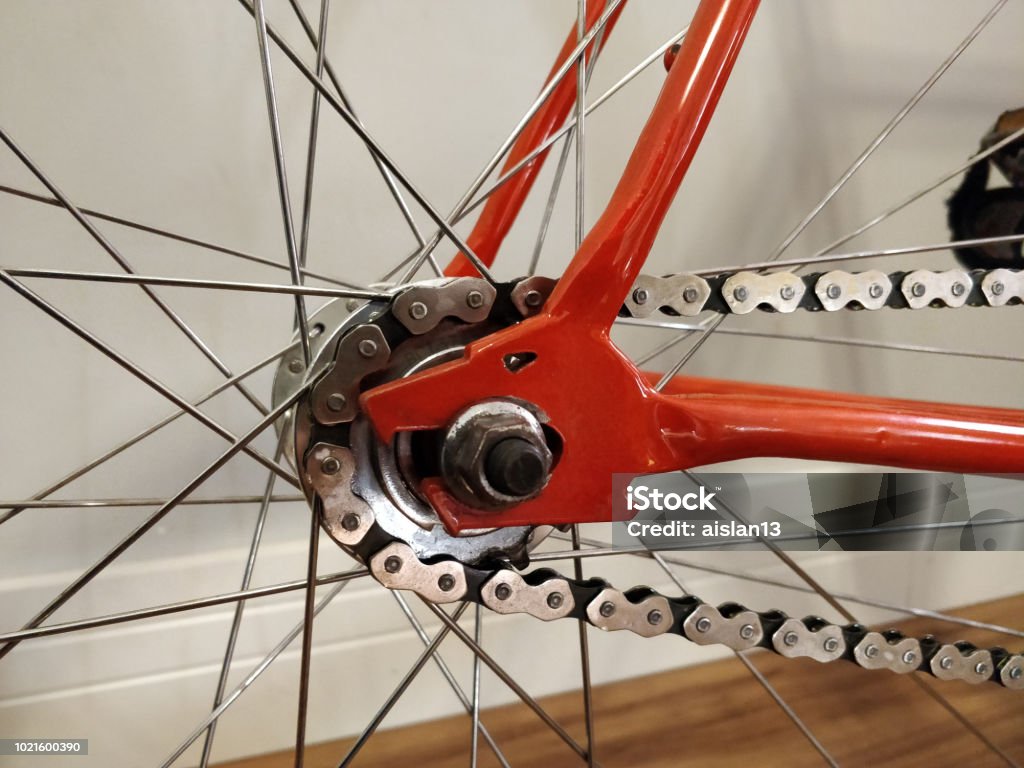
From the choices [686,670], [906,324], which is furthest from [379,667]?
[906,324]

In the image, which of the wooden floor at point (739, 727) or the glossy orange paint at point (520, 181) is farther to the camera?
the wooden floor at point (739, 727)

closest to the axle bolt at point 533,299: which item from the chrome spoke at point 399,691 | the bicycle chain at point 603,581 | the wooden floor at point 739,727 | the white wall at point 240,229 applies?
the bicycle chain at point 603,581

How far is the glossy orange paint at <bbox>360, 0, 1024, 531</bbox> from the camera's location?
47cm

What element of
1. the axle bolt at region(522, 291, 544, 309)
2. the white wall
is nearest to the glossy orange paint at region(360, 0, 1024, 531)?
the axle bolt at region(522, 291, 544, 309)

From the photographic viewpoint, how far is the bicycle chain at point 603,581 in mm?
474

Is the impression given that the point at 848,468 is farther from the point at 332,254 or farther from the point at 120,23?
the point at 120,23

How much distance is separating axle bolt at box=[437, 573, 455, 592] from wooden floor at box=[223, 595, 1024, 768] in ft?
1.42

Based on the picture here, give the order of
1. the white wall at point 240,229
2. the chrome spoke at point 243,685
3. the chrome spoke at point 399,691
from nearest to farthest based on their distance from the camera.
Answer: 1. the chrome spoke at point 399,691
2. the chrome spoke at point 243,685
3. the white wall at point 240,229

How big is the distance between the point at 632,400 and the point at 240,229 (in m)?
0.53

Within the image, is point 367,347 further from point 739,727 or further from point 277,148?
point 739,727

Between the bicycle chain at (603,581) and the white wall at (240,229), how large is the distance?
42 centimetres

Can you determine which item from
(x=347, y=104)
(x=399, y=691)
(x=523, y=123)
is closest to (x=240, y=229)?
(x=347, y=104)

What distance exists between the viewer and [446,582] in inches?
19.5

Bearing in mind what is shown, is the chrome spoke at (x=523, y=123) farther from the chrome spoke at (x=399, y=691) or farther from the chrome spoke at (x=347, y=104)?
the chrome spoke at (x=399, y=691)
